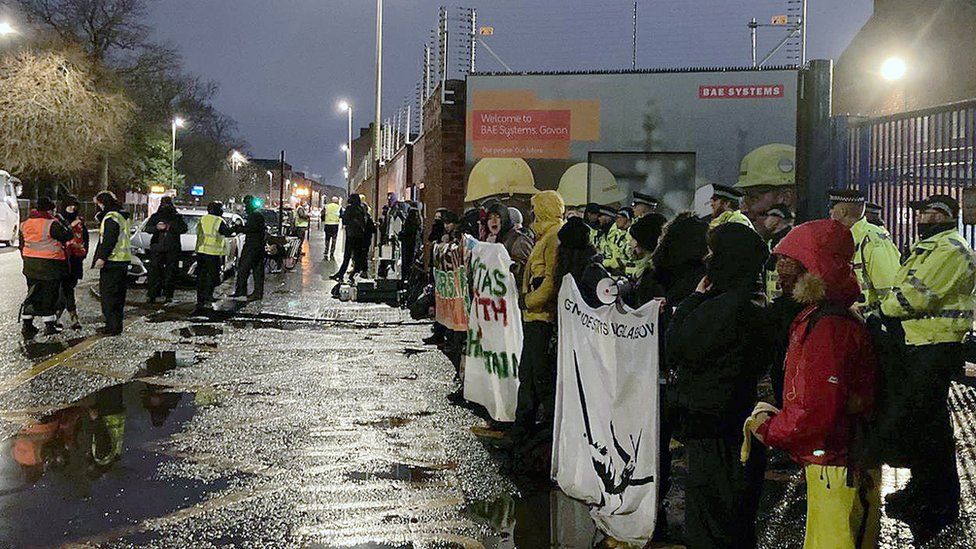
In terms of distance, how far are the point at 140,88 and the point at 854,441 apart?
68530mm

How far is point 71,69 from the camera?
4847cm

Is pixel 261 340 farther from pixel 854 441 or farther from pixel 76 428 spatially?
pixel 854 441

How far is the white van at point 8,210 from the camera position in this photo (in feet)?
111

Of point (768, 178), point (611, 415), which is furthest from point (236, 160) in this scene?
point (611, 415)

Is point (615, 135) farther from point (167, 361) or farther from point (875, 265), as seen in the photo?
point (875, 265)

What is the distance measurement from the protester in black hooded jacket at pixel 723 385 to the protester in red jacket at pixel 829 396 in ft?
1.68

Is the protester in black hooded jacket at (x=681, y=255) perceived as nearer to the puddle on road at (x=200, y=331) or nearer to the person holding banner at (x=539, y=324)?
the person holding banner at (x=539, y=324)

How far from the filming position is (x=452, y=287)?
35.5ft

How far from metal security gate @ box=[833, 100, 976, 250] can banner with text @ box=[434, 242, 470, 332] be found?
514cm

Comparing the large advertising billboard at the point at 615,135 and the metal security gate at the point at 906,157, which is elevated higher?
the large advertising billboard at the point at 615,135

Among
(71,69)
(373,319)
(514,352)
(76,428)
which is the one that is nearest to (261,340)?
(373,319)

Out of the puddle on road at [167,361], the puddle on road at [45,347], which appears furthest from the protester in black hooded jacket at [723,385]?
the puddle on road at [45,347]

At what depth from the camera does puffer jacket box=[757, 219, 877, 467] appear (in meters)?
3.64

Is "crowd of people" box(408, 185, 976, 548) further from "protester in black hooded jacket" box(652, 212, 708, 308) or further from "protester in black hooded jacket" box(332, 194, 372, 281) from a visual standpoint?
"protester in black hooded jacket" box(332, 194, 372, 281)
